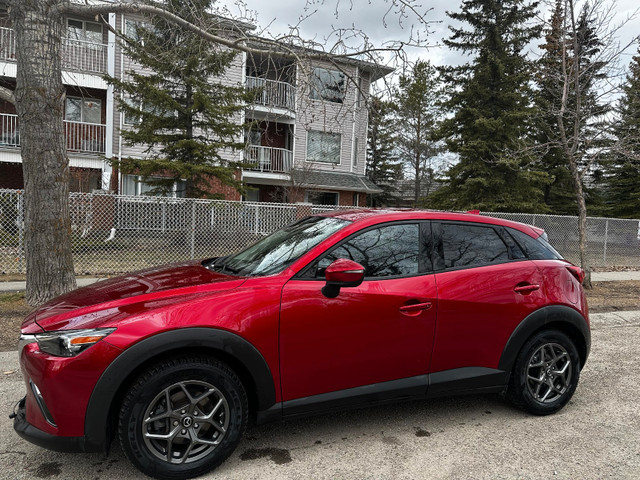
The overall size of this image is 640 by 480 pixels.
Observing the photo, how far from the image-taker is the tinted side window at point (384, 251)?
10.3 ft

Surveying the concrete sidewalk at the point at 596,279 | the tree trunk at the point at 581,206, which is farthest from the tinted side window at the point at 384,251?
the tree trunk at the point at 581,206

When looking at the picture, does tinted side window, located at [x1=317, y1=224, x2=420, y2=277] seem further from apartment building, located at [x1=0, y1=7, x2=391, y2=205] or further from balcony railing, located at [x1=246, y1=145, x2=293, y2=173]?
balcony railing, located at [x1=246, y1=145, x2=293, y2=173]

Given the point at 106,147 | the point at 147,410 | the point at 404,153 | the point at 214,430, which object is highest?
the point at 404,153

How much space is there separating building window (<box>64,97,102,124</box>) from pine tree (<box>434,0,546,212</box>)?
14582mm

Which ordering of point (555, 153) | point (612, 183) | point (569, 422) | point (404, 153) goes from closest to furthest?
1. point (569, 422)
2. point (555, 153)
3. point (612, 183)
4. point (404, 153)

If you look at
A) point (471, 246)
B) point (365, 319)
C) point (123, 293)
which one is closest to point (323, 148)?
point (471, 246)

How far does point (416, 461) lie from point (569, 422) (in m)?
1.49

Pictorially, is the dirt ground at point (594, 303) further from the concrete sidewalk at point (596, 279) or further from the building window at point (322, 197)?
the building window at point (322, 197)

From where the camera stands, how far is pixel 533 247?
12.4 feet

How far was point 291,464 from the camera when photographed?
2863 mm

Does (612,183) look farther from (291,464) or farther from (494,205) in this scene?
(291,464)

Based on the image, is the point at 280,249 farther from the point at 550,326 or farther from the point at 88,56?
the point at 88,56

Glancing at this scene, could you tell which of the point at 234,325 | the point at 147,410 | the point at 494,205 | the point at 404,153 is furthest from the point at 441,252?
the point at 404,153

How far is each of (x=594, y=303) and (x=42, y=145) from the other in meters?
9.53
